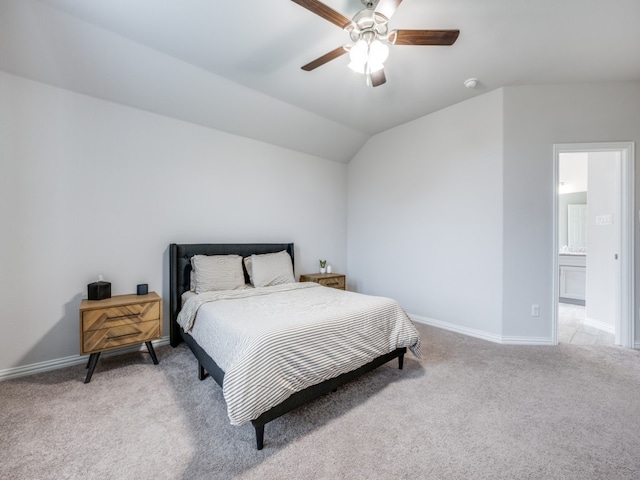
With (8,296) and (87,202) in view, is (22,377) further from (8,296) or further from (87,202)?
(87,202)

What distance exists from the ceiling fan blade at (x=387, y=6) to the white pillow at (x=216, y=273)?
268 centimetres

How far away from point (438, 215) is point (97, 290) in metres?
3.92

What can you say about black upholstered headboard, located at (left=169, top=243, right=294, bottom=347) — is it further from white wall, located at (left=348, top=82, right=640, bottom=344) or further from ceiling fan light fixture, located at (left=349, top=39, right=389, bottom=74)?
white wall, located at (left=348, top=82, right=640, bottom=344)

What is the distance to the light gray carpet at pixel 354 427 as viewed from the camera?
4.81 ft

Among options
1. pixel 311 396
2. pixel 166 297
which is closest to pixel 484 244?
A: pixel 311 396

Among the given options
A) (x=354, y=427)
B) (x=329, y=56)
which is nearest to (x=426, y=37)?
(x=329, y=56)

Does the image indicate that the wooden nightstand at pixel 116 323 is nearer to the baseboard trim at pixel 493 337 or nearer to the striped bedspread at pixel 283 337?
the striped bedspread at pixel 283 337

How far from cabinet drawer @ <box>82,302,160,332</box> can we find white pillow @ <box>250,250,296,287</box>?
1100mm

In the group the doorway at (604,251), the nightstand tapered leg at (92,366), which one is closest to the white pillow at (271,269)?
the nightstand tapered leg at (92,366)

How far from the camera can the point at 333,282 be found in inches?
170

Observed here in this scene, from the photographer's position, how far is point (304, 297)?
2781 millimetres

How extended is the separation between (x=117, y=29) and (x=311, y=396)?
319 cm

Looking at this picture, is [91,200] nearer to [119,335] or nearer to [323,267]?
[119,335]

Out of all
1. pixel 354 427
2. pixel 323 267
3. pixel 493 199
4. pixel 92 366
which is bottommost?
pixel 354 427
